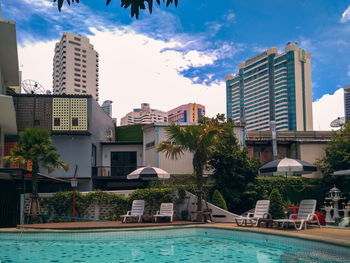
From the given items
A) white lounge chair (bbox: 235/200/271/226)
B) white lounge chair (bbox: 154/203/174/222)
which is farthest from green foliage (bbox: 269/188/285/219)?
white lounge chair (bbox: 154/203/174/222)

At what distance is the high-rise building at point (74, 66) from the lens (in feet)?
504

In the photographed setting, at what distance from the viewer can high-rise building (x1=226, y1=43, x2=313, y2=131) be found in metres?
142

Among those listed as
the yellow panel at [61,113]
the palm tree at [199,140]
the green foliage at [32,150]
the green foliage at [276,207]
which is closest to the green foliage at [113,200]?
the green foliage at [32,150]

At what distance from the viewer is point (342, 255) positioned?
8711 millimetres

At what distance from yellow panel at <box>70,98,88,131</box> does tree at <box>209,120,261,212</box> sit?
11192 mm

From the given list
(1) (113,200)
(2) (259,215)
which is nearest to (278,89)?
(1) (113,200)

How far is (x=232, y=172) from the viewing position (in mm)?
18219

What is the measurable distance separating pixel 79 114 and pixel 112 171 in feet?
16.1

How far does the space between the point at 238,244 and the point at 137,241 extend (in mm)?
3183

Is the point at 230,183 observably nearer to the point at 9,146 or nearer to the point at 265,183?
the point at 265,183

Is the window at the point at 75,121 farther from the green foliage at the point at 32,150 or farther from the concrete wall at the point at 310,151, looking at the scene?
the concrete wall at the point at 310,151

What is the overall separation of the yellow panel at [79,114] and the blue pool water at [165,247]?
44.2ft

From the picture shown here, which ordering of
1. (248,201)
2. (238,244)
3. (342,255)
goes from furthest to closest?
(248,201) → (238,244) → (342,255)

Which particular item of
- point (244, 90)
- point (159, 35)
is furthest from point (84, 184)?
point (244, 90)
